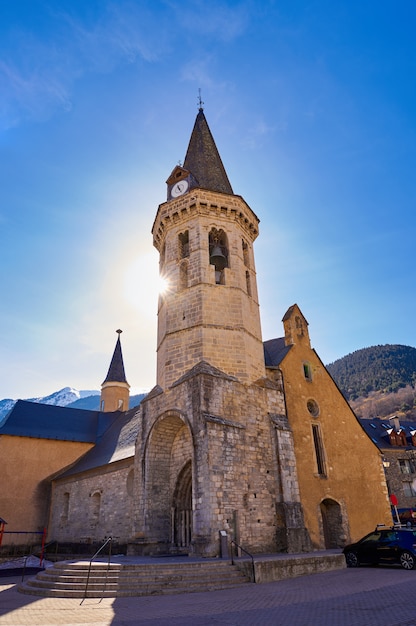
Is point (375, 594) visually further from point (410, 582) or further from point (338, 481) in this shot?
point (338, 481)

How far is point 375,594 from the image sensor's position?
8094 mm

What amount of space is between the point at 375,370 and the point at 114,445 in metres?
98.2

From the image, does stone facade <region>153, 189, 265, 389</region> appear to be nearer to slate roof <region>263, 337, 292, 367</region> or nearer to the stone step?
slate roof <region>263, 337, 292, 367</region>

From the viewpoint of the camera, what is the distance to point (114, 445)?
947 inches

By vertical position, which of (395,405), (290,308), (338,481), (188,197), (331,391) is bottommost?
(338,481)

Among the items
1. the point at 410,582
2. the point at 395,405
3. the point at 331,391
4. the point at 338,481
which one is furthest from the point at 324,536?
the point at 395,405

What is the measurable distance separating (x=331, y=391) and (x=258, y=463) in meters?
6.86

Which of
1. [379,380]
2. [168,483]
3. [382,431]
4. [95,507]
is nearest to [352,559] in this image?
[168,483]

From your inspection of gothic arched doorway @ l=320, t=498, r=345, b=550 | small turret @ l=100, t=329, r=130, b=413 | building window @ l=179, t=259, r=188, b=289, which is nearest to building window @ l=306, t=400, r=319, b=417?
gothic arched doorway @ l=320, t=498, r=345, b=550

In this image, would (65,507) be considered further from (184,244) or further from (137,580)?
(184,244)

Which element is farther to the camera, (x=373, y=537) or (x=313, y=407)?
(x=313, y=407)

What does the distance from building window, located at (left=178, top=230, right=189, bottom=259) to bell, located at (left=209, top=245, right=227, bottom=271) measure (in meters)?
1.23

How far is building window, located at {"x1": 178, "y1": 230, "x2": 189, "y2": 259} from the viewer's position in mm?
19250

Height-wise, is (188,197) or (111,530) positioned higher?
(188,197)
